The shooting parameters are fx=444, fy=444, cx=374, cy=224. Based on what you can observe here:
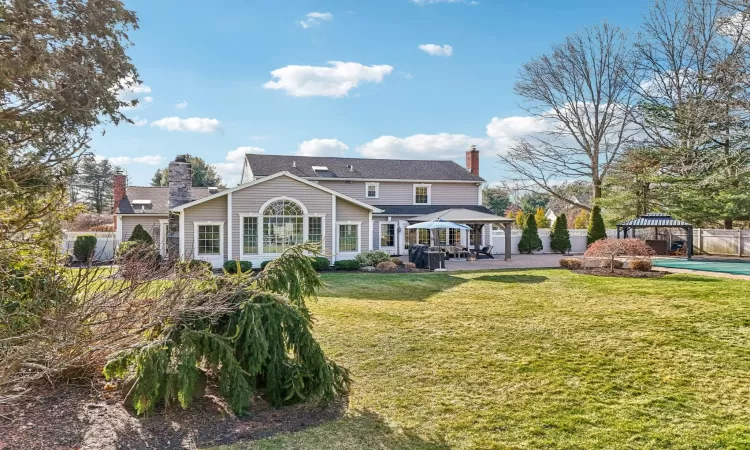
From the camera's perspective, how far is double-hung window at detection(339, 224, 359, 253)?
1998 centimetres

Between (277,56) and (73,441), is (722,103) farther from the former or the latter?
(73,441)

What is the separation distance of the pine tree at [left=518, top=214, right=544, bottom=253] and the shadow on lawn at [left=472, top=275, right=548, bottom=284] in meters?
12.5

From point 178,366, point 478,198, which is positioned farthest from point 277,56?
point 478,198

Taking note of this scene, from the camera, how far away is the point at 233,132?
1656 centimetres

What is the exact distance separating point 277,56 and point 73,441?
40.0ft

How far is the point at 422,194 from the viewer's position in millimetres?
27188

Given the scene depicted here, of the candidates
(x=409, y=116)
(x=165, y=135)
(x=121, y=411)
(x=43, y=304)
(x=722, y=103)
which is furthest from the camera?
(x=409, y=116)

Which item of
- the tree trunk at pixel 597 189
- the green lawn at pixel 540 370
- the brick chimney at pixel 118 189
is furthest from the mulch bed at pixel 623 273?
the brick chimney at pixel 118 189

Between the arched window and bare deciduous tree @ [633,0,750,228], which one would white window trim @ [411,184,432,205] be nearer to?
the arched window

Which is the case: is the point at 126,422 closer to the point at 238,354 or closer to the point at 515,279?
the point at 238,354

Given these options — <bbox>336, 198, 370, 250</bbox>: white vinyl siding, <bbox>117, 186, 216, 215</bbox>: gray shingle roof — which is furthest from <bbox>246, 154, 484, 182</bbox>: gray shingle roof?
<bbox>336, 198, 370, 250</bbox>: white vinyl siding

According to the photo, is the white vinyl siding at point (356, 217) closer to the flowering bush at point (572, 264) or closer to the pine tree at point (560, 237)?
the flowering bush at point (572, 264)

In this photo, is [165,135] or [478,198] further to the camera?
[478,198]

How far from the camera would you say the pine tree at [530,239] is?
2805cm
